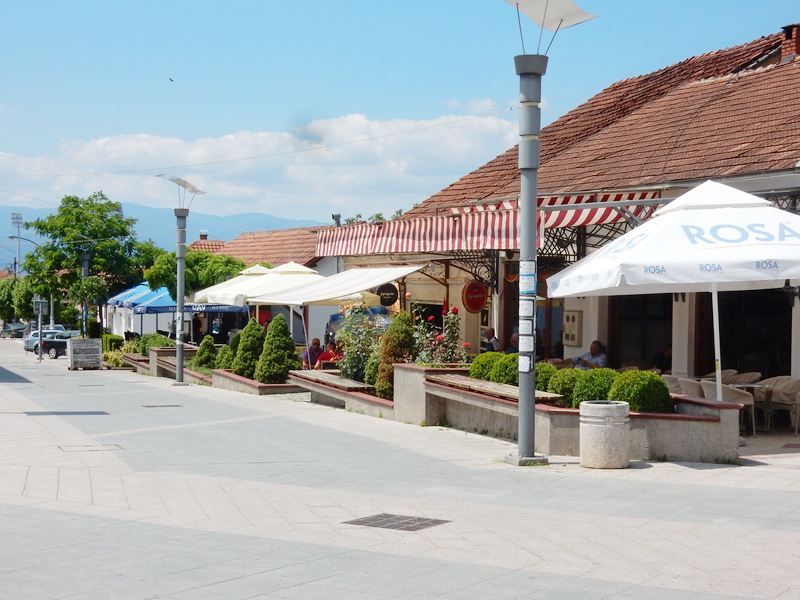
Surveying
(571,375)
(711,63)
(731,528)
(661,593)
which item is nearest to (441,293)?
(711,63)

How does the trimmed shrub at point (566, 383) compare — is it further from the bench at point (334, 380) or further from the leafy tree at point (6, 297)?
the leafy tree at point (6, 297)

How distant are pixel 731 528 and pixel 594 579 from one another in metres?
1.93

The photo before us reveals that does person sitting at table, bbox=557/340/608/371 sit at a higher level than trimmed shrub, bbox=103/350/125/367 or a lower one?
higher

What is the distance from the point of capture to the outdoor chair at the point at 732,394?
12.5m

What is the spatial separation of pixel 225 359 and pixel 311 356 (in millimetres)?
3584

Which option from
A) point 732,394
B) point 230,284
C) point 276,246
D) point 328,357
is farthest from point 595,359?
point 276,246

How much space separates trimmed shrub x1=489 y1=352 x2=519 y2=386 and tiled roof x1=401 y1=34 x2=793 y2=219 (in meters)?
4.95

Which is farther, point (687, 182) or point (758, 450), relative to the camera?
point (687, 182)

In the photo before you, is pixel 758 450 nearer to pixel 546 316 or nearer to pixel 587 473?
pixel 587 473

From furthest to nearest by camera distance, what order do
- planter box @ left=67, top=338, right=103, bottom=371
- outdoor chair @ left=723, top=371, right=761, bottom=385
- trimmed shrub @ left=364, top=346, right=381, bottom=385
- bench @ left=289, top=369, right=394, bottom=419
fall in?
1. planter box @ left=67, top=338, right=103, bottom=371
2. trimmed shrub @ left=364, top=346, right=381, bottom=385
3. bench @ left=289, top=369, right=394, bottom=419
4. outdoor chair @ left=723, top=371, right=761, bottom=385

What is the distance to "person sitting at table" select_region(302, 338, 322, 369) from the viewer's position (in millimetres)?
22677

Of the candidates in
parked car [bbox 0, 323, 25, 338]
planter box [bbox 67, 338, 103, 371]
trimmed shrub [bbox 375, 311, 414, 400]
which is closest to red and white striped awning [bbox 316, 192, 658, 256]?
trimmed shrub [bbox 375, 311, 414, 400]

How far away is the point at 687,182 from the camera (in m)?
15.0

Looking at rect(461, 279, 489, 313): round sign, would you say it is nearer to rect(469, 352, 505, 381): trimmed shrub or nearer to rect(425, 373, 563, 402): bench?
rect(425, 373, 563, 402): bench
